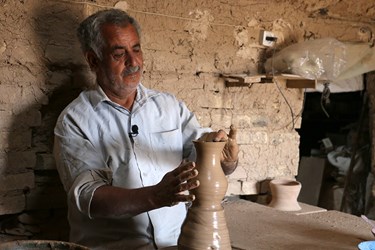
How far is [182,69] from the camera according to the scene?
2.92 metres

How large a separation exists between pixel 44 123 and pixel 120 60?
550mm

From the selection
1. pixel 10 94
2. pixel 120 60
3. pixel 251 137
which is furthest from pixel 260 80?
pixel 10 94

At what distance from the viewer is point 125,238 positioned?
2207mm

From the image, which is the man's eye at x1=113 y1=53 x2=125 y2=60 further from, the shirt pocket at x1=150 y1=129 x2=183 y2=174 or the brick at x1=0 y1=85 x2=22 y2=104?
the brick at x1=0 y1=85 x2=22 y2=104

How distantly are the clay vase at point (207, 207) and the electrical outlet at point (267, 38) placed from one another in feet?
5.51

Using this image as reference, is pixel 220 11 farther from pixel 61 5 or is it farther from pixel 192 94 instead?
pixel 61 5

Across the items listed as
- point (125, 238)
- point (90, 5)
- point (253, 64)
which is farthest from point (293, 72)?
point (125, 238)

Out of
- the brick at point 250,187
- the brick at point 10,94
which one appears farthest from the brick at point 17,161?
the brick at point 250,187

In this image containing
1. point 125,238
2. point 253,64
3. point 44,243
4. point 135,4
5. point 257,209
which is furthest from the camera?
point 253,64

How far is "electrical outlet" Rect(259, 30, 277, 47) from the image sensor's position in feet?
10.5

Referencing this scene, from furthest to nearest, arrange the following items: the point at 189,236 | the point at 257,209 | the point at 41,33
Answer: the point at 257,209 < the point at 41,33 < the point at 189,236

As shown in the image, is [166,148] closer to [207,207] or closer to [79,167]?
[79,167]

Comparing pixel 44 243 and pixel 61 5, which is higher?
pixel 61 5

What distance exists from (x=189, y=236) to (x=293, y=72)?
5.53ft
